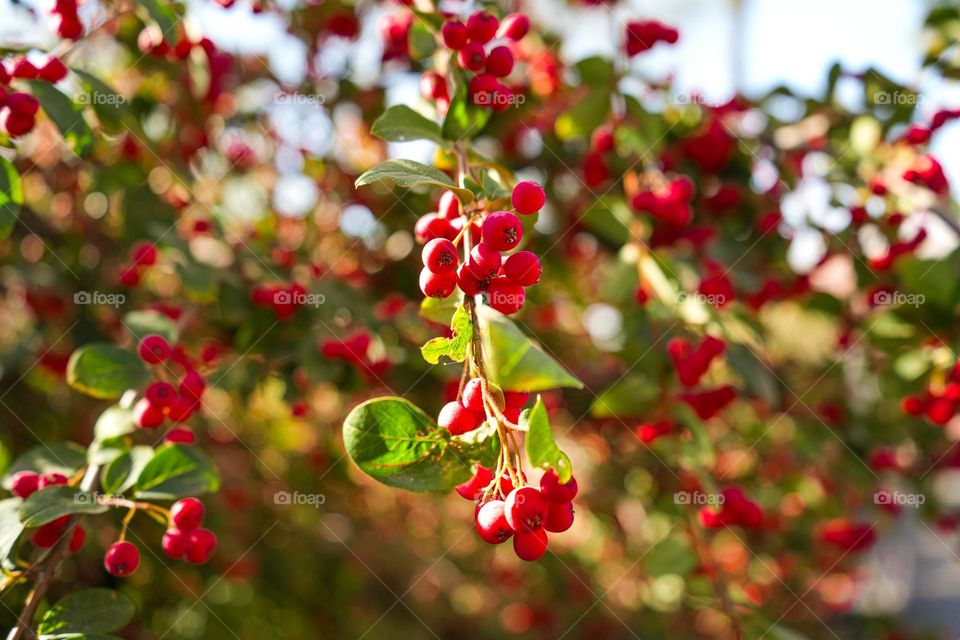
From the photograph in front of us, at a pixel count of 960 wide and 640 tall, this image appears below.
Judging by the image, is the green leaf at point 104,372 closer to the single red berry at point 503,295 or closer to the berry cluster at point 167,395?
the berry cluster at point 167,395

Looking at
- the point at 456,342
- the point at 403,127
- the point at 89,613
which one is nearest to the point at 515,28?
the point at 403,127

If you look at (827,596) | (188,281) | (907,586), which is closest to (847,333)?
(827,596)

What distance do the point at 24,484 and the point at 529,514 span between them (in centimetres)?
93

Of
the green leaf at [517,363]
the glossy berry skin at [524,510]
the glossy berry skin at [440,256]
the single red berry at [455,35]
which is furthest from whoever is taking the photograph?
the single red berry at [455,35]

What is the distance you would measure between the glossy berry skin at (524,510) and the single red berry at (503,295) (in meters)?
0.24

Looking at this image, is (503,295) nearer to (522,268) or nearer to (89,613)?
(522,268)

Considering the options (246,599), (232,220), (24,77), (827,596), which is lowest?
(827,596)

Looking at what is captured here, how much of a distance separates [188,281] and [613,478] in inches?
76.0

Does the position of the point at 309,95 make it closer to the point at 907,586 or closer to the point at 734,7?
the point at 734,7

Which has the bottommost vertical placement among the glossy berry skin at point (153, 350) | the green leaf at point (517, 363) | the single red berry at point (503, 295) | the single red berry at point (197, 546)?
the single red berry at point (197, 546)

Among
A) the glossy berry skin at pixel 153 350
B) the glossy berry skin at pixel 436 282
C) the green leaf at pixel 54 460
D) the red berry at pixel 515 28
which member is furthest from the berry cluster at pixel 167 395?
the red berry at pixel 515 28

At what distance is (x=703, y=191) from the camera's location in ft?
7.81

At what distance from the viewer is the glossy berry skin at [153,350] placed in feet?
4.70

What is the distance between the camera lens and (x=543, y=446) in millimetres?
827
